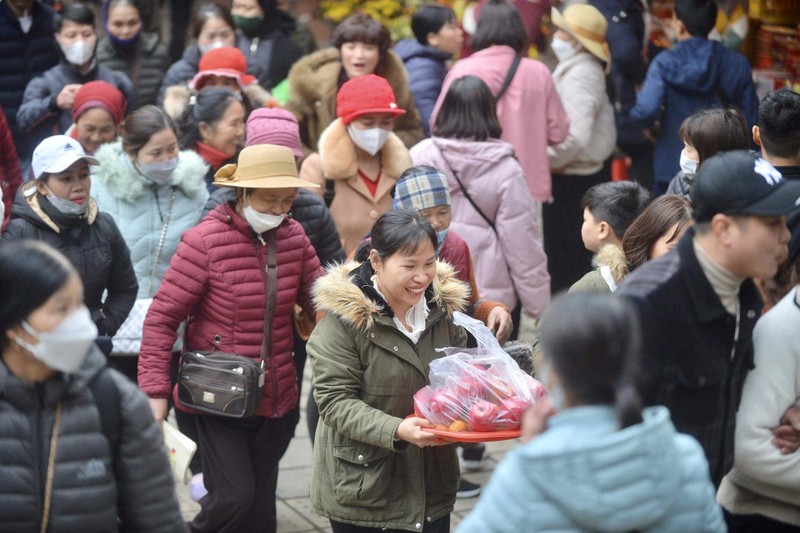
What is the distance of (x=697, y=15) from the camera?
25.9 feet

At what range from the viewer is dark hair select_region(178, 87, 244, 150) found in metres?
6.88

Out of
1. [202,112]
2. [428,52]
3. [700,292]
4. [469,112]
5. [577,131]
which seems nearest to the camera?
[700,292]

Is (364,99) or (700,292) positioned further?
(364,99)

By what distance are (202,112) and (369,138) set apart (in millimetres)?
1015

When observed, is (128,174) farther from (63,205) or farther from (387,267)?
(387,267)

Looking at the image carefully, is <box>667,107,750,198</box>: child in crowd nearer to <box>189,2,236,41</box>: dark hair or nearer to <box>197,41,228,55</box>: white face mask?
<box>197,41,228,55</box>: white face mask

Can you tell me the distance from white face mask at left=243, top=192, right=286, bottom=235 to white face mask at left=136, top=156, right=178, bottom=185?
40.2 inches

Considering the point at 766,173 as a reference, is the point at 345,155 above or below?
below

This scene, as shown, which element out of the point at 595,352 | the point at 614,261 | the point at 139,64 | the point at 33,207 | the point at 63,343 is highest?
the point at 595,352

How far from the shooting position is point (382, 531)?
4.59m

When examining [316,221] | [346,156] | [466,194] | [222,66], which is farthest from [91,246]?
[222,66]

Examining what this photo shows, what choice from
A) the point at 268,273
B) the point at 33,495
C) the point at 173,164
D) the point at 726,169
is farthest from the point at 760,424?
the point at 173,164

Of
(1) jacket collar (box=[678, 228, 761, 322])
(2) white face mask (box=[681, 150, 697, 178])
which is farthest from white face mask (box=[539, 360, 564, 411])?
(2) white face mask (box=[681, 150, 697, 178])

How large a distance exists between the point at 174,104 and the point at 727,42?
4.46 metres
